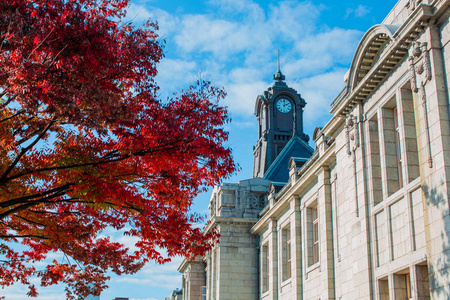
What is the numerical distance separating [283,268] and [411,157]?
A: 16.3m

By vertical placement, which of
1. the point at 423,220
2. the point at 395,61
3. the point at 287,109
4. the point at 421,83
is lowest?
the point at 423,220

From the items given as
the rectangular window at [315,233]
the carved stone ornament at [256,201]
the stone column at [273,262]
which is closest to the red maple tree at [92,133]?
the rectangular window at [315,233]

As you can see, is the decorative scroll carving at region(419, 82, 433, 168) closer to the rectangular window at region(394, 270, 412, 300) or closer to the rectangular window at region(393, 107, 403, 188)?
the rectangular window at region(393, 107, 403, 188)

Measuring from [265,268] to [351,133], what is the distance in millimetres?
A: 18365

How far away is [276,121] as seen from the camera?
219ft

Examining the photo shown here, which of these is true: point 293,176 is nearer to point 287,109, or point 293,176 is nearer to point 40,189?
point 40,189

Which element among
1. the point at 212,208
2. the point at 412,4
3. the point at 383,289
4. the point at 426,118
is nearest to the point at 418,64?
the point at 426,118

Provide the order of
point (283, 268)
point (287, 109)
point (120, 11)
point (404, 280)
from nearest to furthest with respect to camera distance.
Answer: point (120, 11) → point (404, 280) → point (283, 268) → point (287, 109)

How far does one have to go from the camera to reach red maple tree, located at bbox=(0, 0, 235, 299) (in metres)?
11.7

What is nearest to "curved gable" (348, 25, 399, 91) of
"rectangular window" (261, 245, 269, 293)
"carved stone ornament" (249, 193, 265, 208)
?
"rectangular window" (261, 245, 269, 293)

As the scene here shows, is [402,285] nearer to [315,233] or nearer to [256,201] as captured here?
[315,233]

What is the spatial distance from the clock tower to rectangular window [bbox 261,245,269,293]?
95.2 feet

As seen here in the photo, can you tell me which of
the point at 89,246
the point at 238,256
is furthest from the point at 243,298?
the point at 89,246

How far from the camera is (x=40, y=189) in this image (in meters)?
14.2
